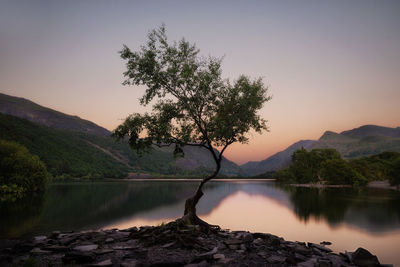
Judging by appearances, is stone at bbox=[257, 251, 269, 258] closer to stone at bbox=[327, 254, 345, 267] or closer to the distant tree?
stone at bbox=[327, 254, 345, 267]

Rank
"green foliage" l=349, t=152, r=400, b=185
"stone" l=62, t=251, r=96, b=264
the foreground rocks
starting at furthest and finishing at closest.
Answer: "green foliage" l=349, t=152, r=400, b=185 < the foreground rocks < "stone" l=62, t=251, r=96, b=264

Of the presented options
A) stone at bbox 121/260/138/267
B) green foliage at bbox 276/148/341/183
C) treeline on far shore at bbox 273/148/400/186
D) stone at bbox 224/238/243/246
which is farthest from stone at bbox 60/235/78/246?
green foliage at bbox 276/148/341/183

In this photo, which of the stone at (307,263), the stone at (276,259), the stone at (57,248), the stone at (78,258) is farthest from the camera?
the stone at (57,248)

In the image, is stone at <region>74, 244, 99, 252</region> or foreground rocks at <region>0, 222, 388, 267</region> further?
stone at <region>74, 244, 99, 252</region>

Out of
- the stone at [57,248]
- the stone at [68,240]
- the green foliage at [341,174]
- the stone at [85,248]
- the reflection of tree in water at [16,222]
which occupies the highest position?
the green foliage at [341,174]

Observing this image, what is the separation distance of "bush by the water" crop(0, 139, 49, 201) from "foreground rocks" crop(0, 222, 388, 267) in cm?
5211

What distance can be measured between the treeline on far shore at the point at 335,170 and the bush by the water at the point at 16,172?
129 m

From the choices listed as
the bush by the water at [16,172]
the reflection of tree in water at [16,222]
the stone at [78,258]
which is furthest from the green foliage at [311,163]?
the stone at [78,258]

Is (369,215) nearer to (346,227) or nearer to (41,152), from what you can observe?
(346,227)

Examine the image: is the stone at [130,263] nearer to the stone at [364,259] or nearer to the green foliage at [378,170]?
the stone at [364,259]

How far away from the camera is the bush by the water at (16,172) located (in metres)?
61.0

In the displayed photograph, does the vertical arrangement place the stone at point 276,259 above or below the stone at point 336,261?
above

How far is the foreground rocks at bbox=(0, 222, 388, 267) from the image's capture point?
13836mm

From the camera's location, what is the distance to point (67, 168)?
655 ft
